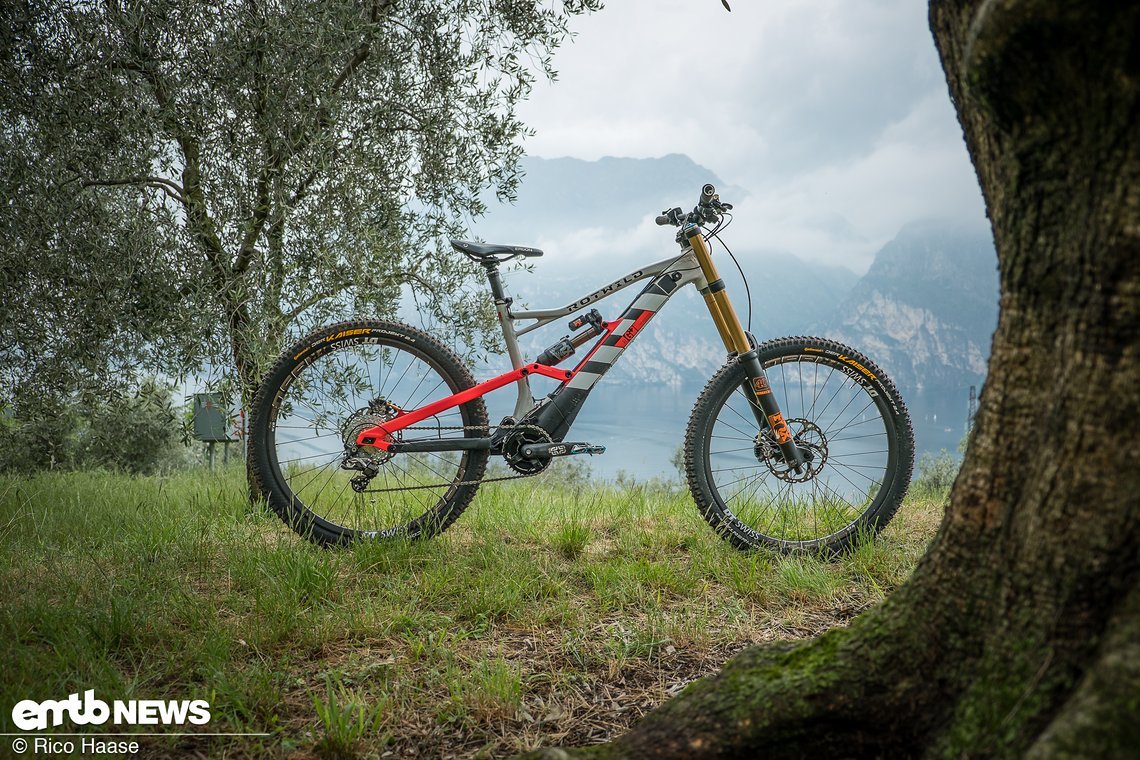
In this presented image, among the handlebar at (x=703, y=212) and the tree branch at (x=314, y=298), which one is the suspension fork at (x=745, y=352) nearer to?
the handlebar at (x=703, y=212)

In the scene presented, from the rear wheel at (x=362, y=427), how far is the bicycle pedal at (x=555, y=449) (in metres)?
0.27

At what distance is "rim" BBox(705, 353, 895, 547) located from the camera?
374cm

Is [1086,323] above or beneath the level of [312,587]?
above

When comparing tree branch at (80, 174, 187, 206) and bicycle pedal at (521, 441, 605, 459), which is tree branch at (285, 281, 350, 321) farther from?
bicycle pedal at (521, 441, 605, 459)

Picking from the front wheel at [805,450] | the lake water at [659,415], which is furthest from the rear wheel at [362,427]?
the lake water at [659,415]

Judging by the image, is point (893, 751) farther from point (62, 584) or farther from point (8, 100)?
point (8, 100)

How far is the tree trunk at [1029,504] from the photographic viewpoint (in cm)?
116

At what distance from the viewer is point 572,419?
368 centimetres

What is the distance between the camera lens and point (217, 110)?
4.21 meters

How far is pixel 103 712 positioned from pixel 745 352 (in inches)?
122

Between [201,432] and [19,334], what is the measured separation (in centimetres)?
127

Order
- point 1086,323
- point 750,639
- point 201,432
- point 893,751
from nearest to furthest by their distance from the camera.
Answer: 1. point 1086,323
2. point 893,751
3. point 750,639
4. point 201,432

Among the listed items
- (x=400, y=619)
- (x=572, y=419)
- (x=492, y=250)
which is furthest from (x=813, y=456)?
(x=400, y=619)

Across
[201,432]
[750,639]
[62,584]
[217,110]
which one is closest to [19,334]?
[201,432]
